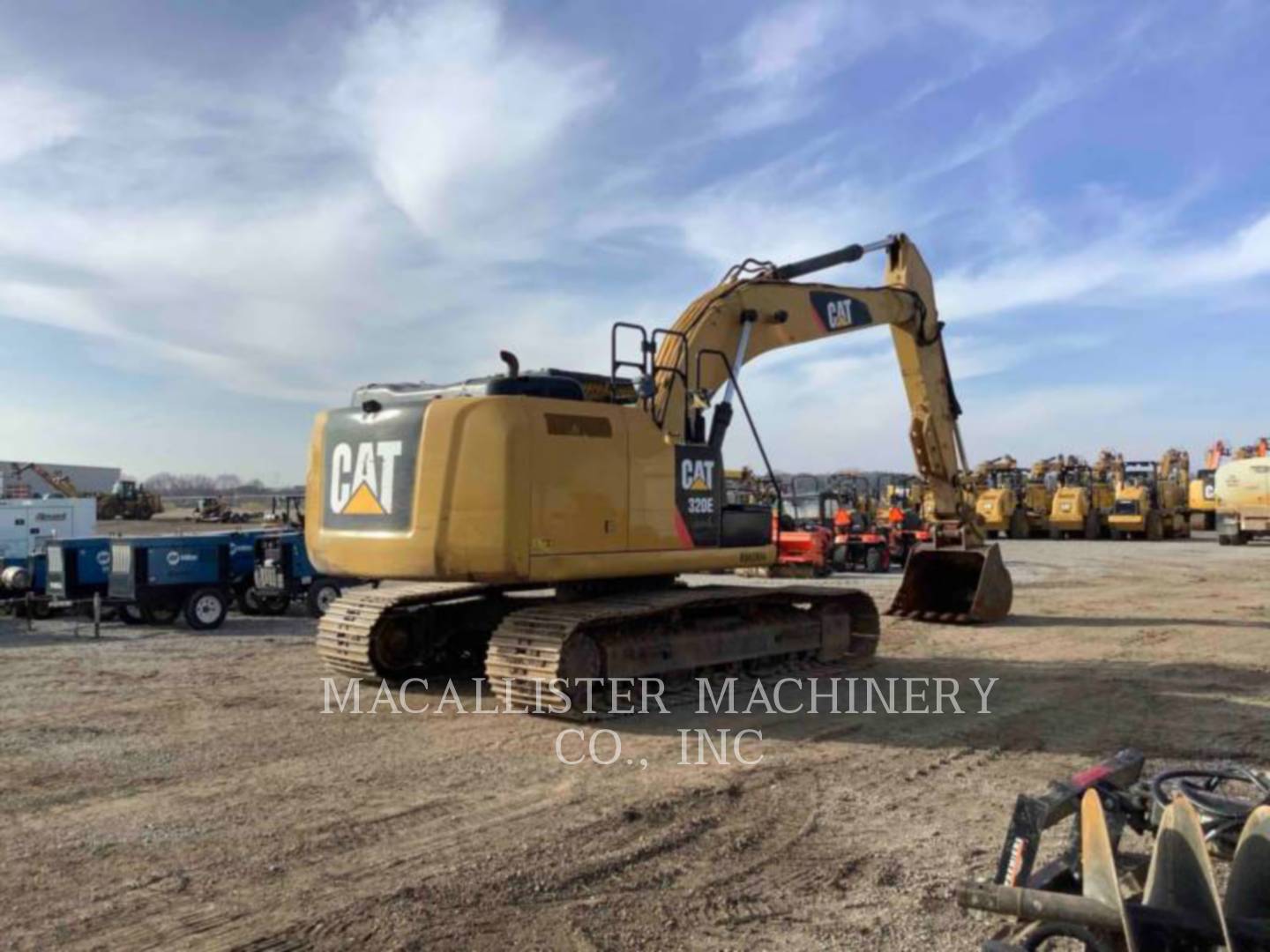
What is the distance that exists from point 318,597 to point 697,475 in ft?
29.1

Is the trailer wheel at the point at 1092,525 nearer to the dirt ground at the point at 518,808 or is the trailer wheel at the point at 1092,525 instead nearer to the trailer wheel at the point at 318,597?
the dirt ground at the point at 518,808

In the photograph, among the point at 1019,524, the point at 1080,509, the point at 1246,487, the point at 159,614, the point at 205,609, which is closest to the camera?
the point at 205,609

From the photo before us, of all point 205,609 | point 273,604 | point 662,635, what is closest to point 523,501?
point 662,635

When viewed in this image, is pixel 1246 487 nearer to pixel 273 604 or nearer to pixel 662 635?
pixel 273 604

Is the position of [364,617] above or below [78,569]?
below

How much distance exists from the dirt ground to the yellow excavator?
2.05 feet

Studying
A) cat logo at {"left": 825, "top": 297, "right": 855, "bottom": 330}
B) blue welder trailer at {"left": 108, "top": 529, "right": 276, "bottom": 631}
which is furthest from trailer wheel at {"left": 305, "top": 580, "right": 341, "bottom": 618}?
cat logo at {"left": 825, "top": 297, "right": 855, "bottom": 330}

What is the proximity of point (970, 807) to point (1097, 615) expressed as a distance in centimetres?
1050

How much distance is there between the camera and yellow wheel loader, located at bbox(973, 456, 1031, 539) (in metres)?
39.4

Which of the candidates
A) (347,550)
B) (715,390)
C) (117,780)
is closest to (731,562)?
(715,390)

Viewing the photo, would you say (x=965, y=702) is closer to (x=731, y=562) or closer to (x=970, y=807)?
(x=731, y=562)

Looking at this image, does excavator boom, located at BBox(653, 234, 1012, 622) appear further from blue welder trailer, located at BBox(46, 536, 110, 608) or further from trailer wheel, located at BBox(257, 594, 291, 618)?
blue welder trailer, located at BBox(46, 536, 110, 608)

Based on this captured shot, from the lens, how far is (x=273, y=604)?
16188 mm

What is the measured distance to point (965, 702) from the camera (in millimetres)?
8961
